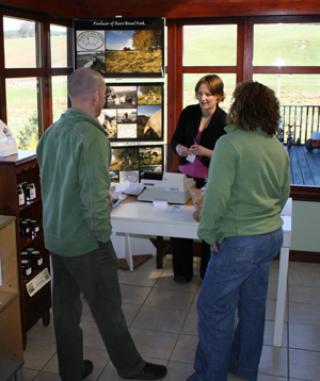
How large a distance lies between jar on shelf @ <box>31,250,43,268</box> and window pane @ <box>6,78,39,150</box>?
966 mm

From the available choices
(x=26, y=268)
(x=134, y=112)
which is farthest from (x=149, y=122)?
(x=26, y=268)

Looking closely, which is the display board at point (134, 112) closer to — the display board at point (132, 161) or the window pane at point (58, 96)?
the display board at point (132, 161)

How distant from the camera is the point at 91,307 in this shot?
258 cm

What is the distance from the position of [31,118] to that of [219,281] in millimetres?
2290

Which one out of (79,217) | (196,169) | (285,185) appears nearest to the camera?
(79,217)

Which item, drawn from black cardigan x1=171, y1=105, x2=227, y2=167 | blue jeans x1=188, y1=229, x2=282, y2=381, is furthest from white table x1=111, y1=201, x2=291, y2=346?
black cardigan x1=171, y1=105, x2=227, y2=167

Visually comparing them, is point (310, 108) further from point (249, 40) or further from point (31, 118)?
point (31, 118)

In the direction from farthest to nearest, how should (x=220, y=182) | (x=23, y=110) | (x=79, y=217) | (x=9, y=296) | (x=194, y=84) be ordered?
1. (x=194, y=84)
2. (x=23, y=110)
3. (x=9, y=296)
4. (x=79, y=217)
5. (x=220, y=182)

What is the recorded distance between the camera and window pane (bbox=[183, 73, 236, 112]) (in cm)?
446

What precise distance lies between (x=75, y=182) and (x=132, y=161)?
2.19m

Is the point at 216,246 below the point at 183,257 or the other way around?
the other way around

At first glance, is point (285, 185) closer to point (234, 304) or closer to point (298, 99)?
point (234, 304)

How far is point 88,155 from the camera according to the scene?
7.44 feet

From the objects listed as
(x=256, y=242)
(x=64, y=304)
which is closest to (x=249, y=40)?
(x=256, y=242)
